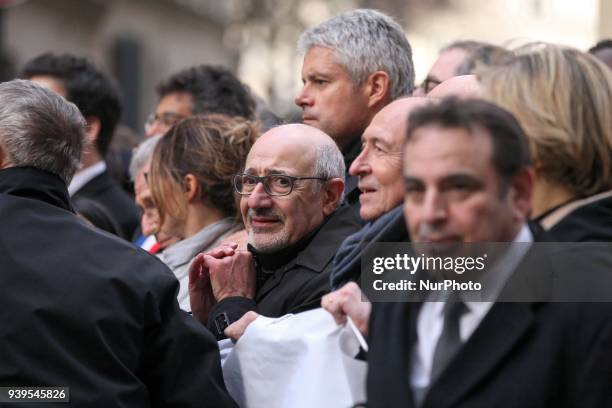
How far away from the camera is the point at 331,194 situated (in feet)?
15.7

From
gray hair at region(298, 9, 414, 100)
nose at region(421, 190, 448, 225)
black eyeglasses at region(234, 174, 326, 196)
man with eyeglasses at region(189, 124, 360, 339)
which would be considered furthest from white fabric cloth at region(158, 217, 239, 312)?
nose at region(421, 190, 448, 225)

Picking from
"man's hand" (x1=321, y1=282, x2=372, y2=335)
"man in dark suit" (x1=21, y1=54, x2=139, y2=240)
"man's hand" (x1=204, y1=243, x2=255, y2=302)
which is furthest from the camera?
"man in dark suit" (x1=21, y1=54, x2=139, y2=240)

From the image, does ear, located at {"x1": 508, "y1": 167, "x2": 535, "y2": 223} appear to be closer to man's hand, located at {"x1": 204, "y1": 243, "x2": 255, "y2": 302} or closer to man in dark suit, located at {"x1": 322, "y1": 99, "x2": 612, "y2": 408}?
man in dark suit, located at {"x1": 322, "y1": 99, "x2": 612, "y2": 408}

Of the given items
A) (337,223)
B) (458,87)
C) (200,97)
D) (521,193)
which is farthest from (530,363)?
(200,97)

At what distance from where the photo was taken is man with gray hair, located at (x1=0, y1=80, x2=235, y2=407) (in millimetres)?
4008

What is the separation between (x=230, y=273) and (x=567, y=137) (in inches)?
64.5

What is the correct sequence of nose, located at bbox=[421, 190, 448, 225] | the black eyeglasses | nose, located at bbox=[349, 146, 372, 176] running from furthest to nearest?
the black eyeglasses → nose, located at bbox=[349, 146, 372, 176] → nose, located at bbox=[421, 190, 448, 225]

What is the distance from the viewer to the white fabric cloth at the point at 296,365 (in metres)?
3.62

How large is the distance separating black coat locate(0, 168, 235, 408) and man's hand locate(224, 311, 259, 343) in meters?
0.08

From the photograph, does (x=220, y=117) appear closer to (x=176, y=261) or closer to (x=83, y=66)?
(x=176, y=261)

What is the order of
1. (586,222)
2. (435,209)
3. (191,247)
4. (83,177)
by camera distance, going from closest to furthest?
(435,209), (586,222), (191,247), (83,177)

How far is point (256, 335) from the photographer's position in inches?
159

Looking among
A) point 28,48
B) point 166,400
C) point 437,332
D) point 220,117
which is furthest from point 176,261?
point 28,48

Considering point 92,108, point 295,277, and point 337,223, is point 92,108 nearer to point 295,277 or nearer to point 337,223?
point 337,223
